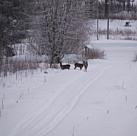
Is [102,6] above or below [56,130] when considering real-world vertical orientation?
above

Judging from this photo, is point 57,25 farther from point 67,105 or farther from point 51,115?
point 51,115

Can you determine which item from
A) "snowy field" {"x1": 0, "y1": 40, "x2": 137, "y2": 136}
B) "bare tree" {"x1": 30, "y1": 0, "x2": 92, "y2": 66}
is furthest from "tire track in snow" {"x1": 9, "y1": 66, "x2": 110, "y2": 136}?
"bare tree" {"x1": 30, "y1": 0, "x2": 92, "y2": 66}

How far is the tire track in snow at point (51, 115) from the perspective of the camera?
650 cm

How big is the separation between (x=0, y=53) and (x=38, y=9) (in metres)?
3.44

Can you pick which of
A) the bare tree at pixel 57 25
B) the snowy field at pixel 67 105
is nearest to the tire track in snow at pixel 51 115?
the snowy field at pixel 67 105

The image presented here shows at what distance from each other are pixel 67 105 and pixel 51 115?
92cm

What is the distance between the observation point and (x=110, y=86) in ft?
35.5

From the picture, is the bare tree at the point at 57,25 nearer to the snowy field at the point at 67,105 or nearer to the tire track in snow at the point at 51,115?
the snowy field at the point at 67,105

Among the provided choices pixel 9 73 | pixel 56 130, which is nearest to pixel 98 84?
pixel 9 73

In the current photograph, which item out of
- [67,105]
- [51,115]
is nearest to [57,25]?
[67,105]

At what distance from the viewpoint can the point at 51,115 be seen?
24.4ft

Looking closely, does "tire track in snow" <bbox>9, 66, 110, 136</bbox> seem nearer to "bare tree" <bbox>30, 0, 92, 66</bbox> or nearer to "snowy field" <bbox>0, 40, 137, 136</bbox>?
"snowy field" <bbox>0, 40, 137, 136</bbox>

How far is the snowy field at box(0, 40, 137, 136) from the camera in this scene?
6.75 meters

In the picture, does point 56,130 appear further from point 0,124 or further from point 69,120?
point 0,124
